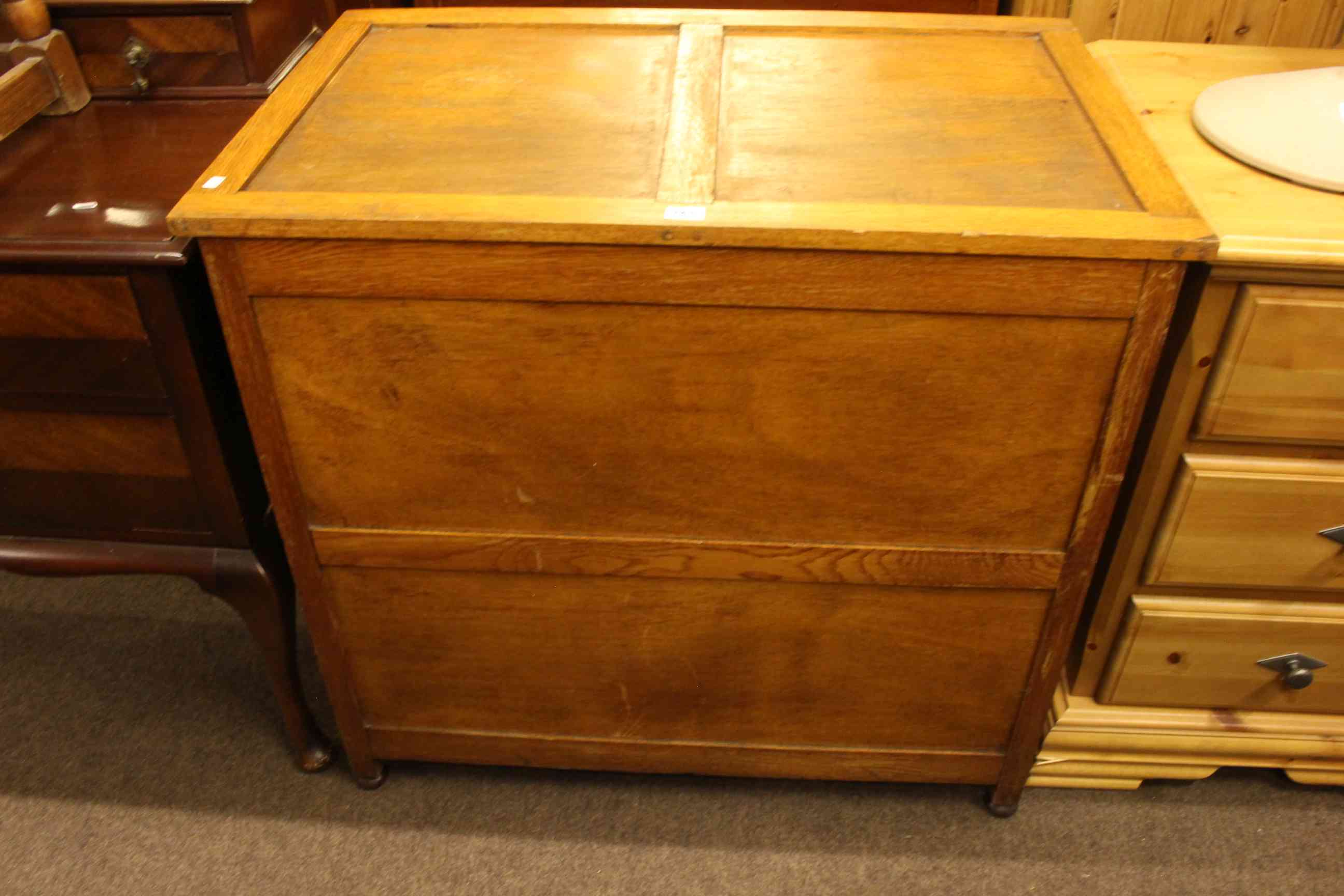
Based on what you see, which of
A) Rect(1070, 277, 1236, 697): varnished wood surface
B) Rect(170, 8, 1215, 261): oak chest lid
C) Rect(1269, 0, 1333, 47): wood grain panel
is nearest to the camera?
Rect(170, 8, 1215, 261): oak chest lid

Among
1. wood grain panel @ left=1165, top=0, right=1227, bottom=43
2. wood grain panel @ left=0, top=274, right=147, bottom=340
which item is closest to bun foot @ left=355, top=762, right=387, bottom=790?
wood grain panel @ left=0, top=274, right=147, bottom=340

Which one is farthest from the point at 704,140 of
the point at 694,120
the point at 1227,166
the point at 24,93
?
the point at 24,93

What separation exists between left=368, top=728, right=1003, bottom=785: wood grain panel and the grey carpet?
0.07m

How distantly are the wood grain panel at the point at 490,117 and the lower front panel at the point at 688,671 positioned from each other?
1.34ft

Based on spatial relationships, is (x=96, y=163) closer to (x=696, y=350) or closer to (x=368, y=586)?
(x=368, y=586)

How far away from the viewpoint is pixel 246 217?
0.88 meters

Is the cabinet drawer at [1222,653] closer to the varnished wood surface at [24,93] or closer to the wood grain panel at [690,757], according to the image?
the wood grain panel at [690,757]

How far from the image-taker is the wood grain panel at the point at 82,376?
101 cm

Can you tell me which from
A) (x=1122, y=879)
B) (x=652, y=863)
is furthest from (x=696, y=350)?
(x=1122, y=879)

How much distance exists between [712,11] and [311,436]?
63 cm

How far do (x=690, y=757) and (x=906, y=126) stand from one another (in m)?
0.74

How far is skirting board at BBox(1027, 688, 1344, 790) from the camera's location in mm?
1281

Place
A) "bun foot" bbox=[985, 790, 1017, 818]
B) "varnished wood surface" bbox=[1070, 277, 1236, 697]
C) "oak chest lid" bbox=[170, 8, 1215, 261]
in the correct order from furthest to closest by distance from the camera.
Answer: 1. "bun foot" bbox=[985, 790, 1017, 818]
2. "varnished wood surface" bbox=[1070, 277, 1236, 697]
3. "oak chest lid" bbox=[170, 8, 1215, 261]

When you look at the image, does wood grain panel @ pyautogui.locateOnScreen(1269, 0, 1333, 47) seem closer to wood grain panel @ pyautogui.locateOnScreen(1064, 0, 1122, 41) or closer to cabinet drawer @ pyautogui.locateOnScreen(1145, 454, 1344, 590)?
wood grain panel @ pyautogui.locateOnScreen(1064, 0, 1122, 41)
